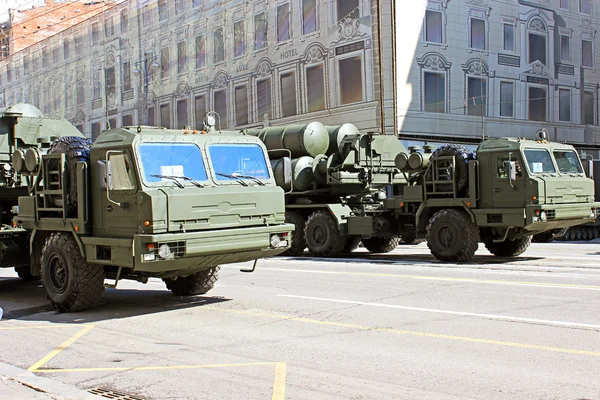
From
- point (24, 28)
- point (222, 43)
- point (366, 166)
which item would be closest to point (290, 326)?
point (366, 166)

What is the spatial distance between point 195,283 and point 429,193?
7870 mm

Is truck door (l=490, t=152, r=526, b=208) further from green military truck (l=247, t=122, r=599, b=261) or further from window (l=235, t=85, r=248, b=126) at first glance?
window (l=235, t=85, r=248, b=126)

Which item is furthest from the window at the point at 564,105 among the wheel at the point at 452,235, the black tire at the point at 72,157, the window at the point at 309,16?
the black tire at the point at 72,157

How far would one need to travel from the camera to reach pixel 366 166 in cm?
2047

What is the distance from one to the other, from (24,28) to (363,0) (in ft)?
136

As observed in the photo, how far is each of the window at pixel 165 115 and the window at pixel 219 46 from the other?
5.59m

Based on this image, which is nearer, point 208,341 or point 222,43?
point 208,341

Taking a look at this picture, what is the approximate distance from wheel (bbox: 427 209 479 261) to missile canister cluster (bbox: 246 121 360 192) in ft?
13.6

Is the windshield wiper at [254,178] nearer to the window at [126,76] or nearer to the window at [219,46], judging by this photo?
the window at [219,46]

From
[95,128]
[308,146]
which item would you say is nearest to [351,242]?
[308,146]

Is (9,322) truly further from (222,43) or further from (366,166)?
(222,43)

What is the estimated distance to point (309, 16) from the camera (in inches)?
1378

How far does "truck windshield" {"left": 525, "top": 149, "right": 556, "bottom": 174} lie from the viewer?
1631 cm

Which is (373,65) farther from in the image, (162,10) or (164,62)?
(162,10)
